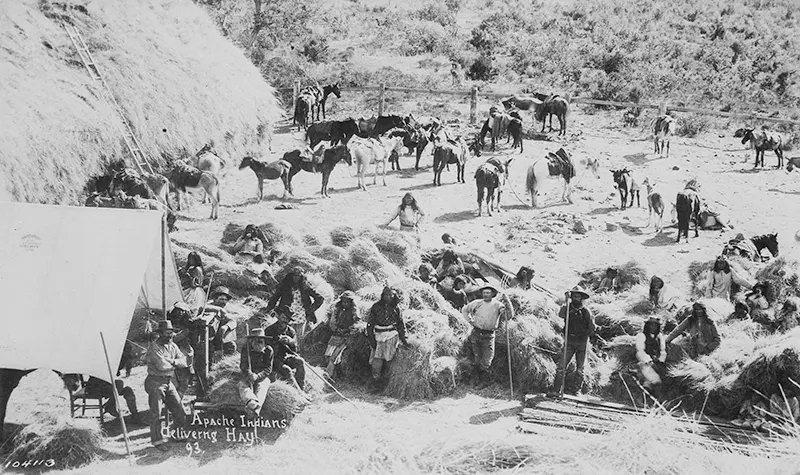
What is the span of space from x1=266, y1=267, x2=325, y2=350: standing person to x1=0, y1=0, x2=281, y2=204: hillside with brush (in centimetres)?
515

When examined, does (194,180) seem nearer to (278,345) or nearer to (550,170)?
(278,345)

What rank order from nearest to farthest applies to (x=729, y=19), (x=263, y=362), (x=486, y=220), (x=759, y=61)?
(x=263, y=362) → (x=486, y=220) → (x=759, y=61) → (x=729, y=19)

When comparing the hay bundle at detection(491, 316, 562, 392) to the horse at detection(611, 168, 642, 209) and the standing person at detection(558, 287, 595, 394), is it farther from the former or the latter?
the horse at detection(611, 168, 642, 209)

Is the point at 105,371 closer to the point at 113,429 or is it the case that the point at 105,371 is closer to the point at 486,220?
the point at 113,429

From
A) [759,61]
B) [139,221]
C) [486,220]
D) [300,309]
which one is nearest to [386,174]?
[486,220]

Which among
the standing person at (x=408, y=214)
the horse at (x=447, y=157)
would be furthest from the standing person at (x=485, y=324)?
the horse at (x=447, y=157)

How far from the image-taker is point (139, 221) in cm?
902

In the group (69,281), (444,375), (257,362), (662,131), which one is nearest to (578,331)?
(444,375)

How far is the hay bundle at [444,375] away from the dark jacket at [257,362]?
2012mm

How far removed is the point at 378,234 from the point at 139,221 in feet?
15.8

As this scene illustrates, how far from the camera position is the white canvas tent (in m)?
8.25

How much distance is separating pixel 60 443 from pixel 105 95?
9911 millimetres

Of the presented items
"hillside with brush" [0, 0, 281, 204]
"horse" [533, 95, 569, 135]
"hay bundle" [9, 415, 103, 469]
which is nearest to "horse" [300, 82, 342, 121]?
"hillside with brush" [0, 0, 281, 204]

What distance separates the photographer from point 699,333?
32.0 feet
